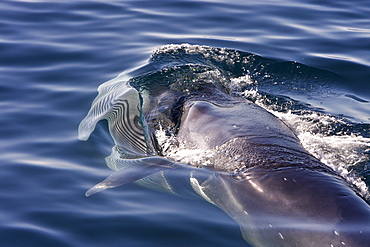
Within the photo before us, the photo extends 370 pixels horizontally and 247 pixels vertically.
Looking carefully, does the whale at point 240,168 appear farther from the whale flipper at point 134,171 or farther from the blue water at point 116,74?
the blue water at point 116,74

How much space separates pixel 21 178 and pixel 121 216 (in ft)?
5.87

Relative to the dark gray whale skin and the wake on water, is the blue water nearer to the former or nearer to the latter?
the wake on water

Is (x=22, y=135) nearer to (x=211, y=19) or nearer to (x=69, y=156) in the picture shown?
(x=69, y=156)

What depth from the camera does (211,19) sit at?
1382 centimetres

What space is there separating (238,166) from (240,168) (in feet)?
0.17

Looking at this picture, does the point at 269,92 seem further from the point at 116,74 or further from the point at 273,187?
the point at 273,187

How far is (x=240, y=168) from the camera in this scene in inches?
222

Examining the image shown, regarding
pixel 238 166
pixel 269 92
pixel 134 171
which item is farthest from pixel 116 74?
pixel 238 166

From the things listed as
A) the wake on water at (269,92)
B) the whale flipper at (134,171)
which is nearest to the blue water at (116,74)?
the wake on water at (269,92)

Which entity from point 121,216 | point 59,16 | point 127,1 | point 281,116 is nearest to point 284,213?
point 121,216

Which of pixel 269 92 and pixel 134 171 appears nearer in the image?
pixel 134 171

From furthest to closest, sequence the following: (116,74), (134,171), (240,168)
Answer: (116,74) → (134,171) → (240,168)

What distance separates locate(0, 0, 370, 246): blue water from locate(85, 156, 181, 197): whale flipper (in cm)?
21

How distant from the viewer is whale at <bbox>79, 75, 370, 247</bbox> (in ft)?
15.2
